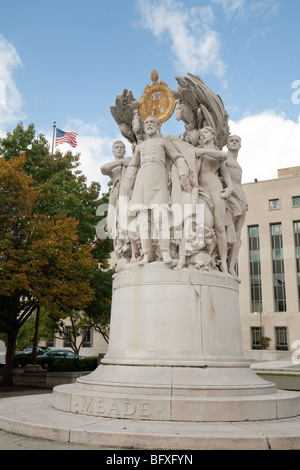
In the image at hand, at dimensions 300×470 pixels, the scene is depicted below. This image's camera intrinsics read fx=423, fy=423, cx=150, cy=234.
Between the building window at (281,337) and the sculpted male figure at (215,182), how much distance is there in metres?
43.9

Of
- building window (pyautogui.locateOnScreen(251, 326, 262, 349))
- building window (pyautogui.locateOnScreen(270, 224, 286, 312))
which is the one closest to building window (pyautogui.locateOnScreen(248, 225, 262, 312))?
building window (pyautogui.locateOnScreen(270, 224, 286, 312))

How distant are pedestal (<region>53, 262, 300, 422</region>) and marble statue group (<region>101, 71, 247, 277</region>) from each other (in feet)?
1.55

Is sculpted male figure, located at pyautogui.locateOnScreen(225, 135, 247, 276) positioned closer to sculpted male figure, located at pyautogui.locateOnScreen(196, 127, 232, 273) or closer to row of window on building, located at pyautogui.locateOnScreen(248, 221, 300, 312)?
sculpted male figure, located at pyautogui.locateOnScreen(196, 127, 232, 273)

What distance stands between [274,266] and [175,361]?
4643cm

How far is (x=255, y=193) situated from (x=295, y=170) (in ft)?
22.4

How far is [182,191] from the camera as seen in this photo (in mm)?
8828

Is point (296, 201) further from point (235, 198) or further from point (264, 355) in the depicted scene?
point (235, 198)

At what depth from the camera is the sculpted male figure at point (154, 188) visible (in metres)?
8.45

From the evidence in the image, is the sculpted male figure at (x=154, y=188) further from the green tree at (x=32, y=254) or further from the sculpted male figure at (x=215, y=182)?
the green tree at (x=32, y=254)

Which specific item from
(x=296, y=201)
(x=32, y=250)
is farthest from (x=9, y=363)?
(x=296, y=201)

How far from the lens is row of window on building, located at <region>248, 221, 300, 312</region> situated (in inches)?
1976

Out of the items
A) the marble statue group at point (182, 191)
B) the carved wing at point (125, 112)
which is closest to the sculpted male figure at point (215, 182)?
the marble statue group at point (182, 191)
